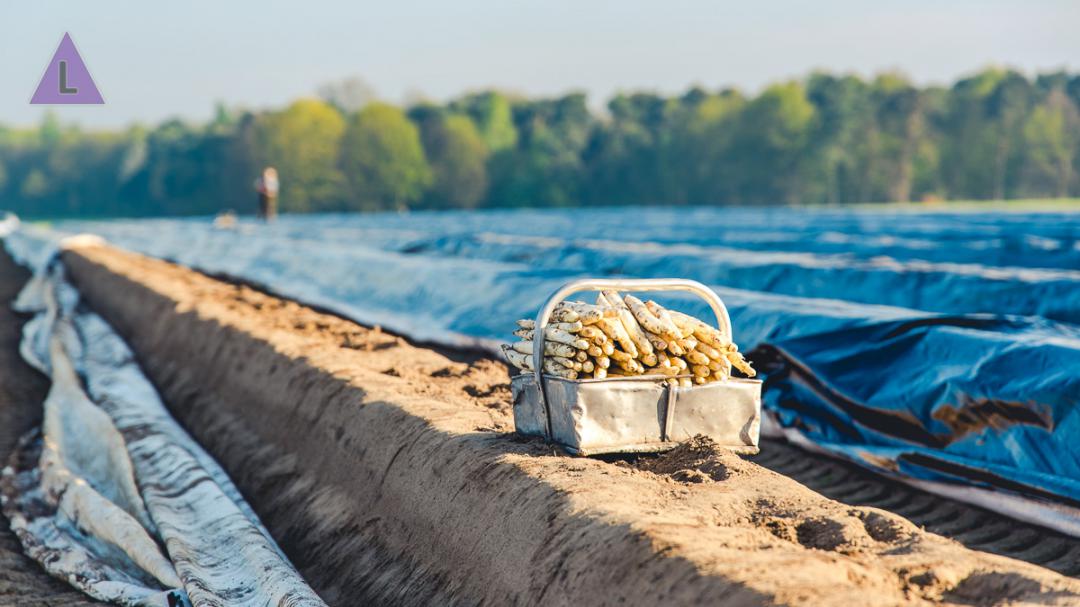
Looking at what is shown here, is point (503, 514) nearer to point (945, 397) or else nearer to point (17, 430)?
point (945, 397)

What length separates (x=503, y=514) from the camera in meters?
4.76

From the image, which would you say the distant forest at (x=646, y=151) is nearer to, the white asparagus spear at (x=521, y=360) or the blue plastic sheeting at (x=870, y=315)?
the blue plastic sheeting at (x=870, y=315)

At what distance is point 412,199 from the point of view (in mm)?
75188

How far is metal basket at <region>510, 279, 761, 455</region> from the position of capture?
5.19m

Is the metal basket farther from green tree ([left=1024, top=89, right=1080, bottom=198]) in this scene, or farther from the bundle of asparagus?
green tree ([left=1024, top=89, right=1080, bottom=198])

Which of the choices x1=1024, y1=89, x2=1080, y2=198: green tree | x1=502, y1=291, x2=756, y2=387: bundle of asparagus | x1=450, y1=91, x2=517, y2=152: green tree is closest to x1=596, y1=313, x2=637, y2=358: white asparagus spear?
x1=502, y1=291, x2=756, y2=387: bundle of asparagus

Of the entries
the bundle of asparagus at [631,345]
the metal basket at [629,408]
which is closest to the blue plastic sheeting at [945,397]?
the metal basket at [629,408]

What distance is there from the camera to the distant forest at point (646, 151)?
64.8 m

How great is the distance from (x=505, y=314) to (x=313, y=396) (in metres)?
4.46

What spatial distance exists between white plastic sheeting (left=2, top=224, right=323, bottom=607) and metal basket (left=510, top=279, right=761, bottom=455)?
4.56 feet

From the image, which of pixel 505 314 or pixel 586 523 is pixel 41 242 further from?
pixel 586 523

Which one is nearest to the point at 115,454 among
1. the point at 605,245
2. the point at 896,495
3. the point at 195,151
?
the point at 896,495

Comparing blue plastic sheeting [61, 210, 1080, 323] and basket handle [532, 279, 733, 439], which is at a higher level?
basket handle [532, 279, 733, 439]

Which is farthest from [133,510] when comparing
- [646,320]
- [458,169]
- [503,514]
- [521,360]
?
[458,169]
